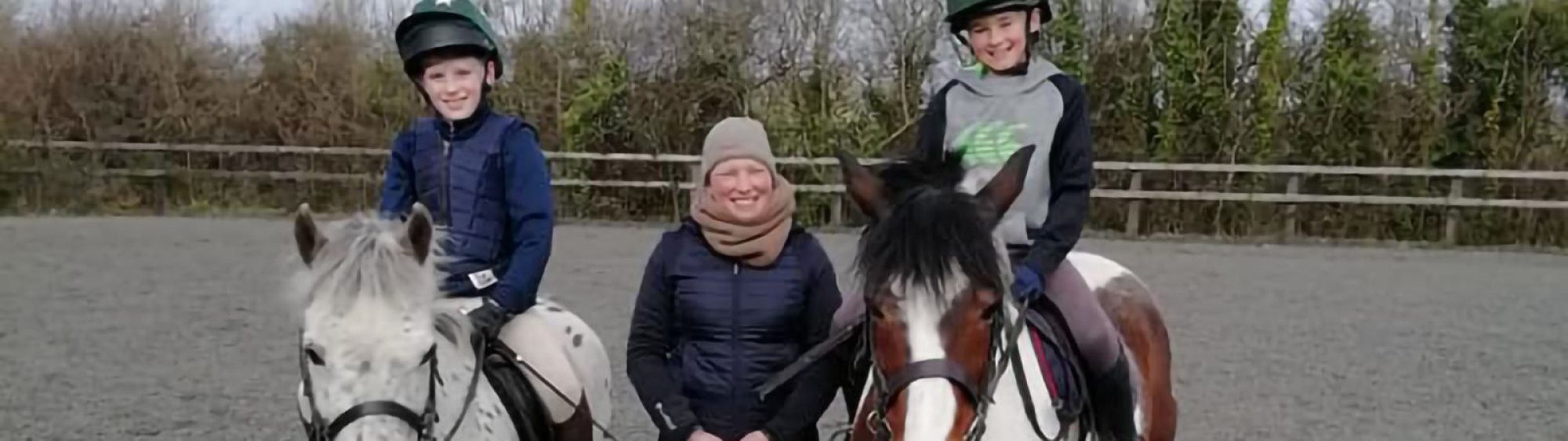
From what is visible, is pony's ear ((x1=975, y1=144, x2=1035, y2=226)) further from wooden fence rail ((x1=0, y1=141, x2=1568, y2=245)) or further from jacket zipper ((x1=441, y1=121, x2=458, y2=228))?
wooden fence rail ((x1=0, y1=141, x2=1568, y2=245))

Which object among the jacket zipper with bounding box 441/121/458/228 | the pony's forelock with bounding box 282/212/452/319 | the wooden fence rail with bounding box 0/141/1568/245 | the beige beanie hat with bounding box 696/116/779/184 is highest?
the beige beanie hat with bounding box 696/116/779/184

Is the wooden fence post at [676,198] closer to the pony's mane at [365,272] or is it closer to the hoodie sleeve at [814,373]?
the hoodie sleeve at [814,373]

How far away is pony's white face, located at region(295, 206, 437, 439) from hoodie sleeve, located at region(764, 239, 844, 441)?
101 cm

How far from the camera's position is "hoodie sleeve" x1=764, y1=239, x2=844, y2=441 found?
3791 mm

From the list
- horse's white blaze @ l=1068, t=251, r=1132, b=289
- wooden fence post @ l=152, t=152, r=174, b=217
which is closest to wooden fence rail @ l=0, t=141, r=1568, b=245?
wooden fence post @ l=152, t=152, r=174, b=217

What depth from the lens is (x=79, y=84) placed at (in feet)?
78.4

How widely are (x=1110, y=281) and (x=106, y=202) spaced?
21.1m

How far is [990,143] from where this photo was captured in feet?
12.3

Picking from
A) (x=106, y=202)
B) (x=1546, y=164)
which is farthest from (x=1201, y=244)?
(x=106, y=202)

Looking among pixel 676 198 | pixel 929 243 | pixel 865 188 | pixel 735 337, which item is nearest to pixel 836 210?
pixel 676 198

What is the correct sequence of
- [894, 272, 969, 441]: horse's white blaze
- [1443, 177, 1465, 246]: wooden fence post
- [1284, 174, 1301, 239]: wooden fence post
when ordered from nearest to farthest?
[894, 272, 969, 441]: horse's white blaze, [1443, 177, 1465, 246]: wooden fence post, [1284, 174, 1301, 239]: wooden fence post

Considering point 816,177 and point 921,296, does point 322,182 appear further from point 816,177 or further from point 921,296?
point 921,296

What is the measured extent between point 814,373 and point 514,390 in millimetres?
835

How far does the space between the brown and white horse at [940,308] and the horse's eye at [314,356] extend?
3.93ft
